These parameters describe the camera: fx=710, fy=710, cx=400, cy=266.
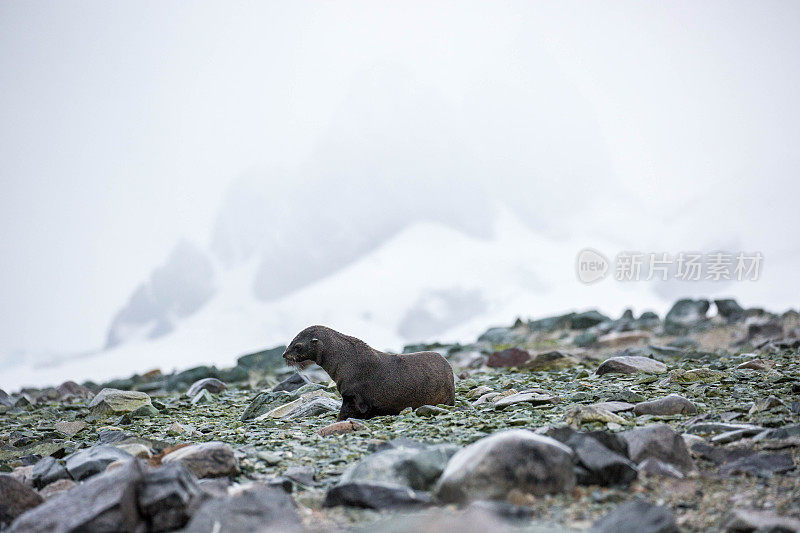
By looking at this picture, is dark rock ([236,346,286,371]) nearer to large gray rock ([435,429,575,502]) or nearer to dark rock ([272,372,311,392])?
dark rock ([272,372,311,392])

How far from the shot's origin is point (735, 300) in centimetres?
2002

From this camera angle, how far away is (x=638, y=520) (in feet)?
13.2

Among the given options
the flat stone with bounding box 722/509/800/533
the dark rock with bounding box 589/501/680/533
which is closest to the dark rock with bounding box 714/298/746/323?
the flat stone with bounding box 722/509/800/533

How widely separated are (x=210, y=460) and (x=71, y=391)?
11250mm

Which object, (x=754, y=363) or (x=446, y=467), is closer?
(x=446, y=467)

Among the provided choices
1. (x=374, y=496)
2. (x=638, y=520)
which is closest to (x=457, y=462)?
(x=374, y=496)

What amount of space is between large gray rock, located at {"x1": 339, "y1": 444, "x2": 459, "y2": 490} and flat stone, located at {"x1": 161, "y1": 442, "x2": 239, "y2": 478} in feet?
3.09

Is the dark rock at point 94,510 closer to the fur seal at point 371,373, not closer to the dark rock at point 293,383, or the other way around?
the fur seal at point 371,373

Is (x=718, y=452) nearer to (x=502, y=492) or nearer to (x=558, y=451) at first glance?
(x=558, y=451)

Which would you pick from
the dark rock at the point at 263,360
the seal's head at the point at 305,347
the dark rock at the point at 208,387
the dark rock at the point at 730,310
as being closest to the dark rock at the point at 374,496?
the seal's head at the point at 305,347

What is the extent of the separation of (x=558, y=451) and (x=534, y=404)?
259cm

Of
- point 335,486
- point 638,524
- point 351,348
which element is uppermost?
point 351,348

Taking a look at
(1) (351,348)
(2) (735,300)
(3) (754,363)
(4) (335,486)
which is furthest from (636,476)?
(2) (735,300)

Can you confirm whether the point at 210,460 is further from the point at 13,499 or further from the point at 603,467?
A: the point at 603,467
